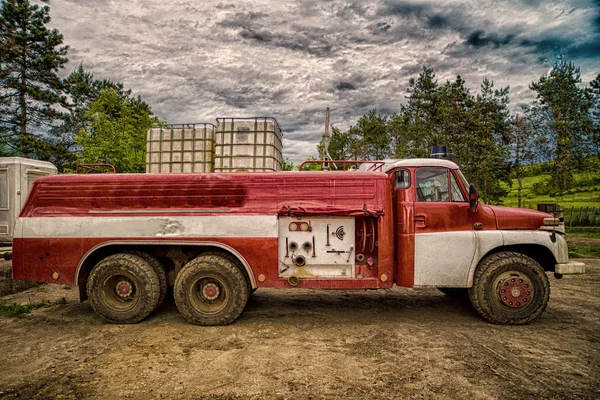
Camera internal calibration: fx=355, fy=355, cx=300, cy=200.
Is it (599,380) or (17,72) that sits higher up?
(17,72)

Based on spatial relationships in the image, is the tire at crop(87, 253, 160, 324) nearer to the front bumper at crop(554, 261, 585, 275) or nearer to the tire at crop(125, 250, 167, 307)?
the tire at crop(125, 250, 167, 307)

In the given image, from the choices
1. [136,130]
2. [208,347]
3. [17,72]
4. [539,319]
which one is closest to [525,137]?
[539,319]

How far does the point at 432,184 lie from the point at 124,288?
5.05 m

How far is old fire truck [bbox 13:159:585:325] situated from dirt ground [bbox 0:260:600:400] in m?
0.53

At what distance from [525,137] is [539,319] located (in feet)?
86.9

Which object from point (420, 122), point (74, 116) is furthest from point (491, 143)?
point (74, 116)

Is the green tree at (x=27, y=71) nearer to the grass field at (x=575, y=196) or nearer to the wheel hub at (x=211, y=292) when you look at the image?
the wheel hub at (x=211, y=292)

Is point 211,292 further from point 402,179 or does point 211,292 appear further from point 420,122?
point 420,122

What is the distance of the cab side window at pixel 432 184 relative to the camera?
555cm

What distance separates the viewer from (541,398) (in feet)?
11.3

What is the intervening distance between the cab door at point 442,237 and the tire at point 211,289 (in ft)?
8.91

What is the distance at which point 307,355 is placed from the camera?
4332 millimetres

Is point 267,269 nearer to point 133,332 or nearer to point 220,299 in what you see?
point 220,299

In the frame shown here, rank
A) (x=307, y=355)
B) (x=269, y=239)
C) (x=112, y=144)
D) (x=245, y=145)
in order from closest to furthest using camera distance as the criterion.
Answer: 1. (x=307, y=355)
2. (x=269, y=239)
3. (x=245, y=145)
4. (x=112, y=144)
